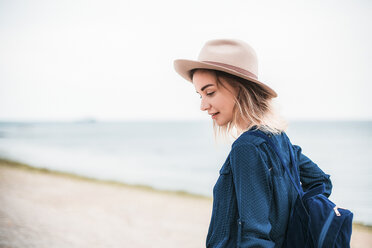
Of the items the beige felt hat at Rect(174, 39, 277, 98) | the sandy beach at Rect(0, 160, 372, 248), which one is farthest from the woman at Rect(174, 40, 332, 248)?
the sandy beach at Rect(0, 160, 372, 248)

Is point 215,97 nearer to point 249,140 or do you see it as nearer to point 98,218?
point 249,140

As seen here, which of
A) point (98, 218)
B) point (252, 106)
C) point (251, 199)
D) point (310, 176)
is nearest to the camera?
point (251, 199)

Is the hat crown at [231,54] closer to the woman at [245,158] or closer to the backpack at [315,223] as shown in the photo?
the woman at [245,158]

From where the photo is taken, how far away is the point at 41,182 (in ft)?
30.2

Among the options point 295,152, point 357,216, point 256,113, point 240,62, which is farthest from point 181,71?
point 357,216

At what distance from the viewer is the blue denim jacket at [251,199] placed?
1004 millimetres

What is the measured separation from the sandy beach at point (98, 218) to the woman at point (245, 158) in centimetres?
395

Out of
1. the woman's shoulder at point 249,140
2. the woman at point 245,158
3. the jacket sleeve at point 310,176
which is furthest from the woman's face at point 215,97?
the jacket sleeve at point 310,176

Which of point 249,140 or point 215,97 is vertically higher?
point 215,97

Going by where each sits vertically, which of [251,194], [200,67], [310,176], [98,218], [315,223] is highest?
[200,67]

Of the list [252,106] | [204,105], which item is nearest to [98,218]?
[204,105]

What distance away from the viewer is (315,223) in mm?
1123

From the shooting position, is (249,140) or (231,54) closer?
(249,140)

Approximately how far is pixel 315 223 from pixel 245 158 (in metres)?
0.44
